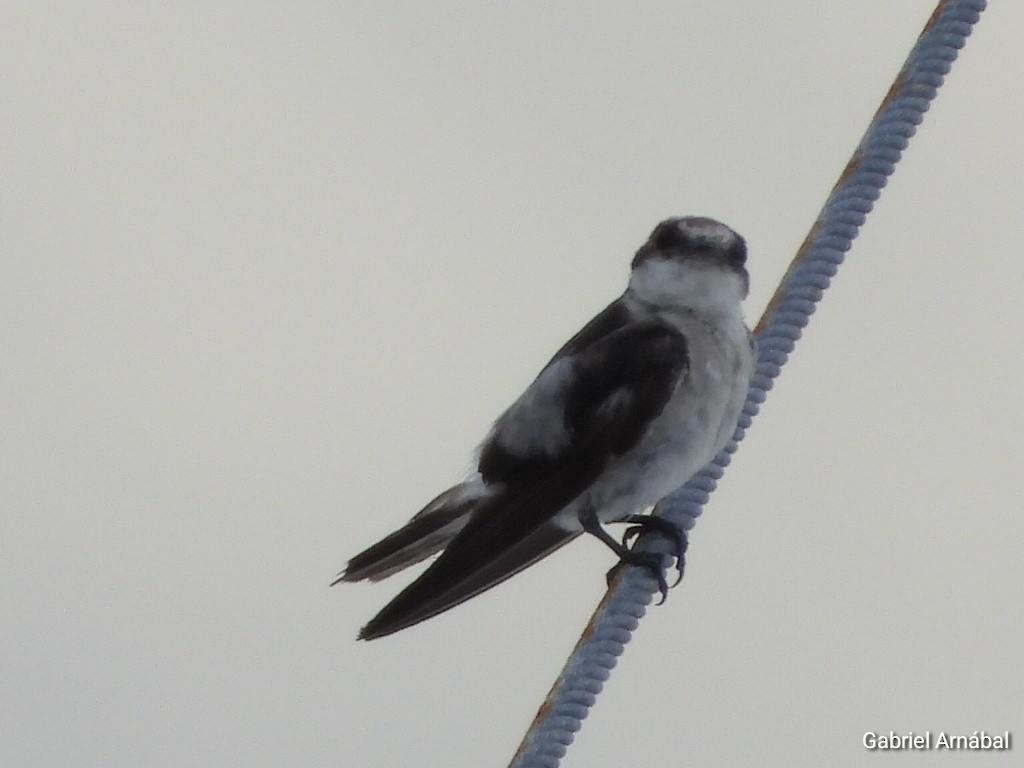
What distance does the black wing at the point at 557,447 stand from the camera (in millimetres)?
3971

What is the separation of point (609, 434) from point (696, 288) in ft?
1.25

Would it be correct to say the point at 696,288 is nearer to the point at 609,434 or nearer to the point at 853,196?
the point at 609,434

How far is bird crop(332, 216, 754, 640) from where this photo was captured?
13.2 feet

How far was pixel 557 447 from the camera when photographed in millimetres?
4180

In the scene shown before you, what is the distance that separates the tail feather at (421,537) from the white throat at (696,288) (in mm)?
532

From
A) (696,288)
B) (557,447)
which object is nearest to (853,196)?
(696,288)

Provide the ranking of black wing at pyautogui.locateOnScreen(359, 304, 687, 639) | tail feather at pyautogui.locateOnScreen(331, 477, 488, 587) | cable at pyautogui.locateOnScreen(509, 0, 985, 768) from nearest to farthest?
cable at pyautogui.locateOnScreen(509, 0, 985, 768)
black wing at pyautogui.locateOnScreen(359, 304, 687, 639)
tail feather at pyautogui.locateOnScreen(331, 477, 488, 587)

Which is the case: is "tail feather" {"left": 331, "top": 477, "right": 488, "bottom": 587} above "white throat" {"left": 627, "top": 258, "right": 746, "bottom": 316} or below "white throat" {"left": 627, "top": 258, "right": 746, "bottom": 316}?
below

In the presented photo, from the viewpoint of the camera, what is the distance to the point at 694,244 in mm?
4305

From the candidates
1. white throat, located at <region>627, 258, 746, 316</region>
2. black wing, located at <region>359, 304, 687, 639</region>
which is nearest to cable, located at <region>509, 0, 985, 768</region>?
black wing, located at <region>359, 304, 687, 639</region>

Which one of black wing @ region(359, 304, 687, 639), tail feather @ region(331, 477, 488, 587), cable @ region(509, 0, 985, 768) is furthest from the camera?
tail feather @ region(331, 477, 488, 587)

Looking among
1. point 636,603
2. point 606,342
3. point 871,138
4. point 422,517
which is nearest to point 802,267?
point 871,138

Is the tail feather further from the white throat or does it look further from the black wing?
the white throat

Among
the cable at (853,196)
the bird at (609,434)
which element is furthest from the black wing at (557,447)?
the cable at (853,196)
